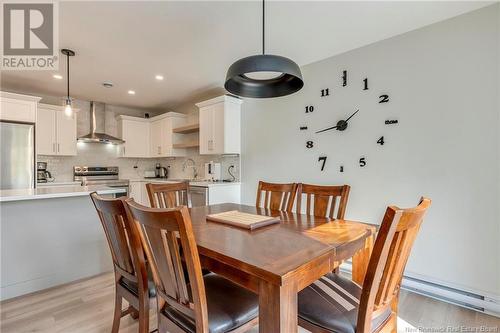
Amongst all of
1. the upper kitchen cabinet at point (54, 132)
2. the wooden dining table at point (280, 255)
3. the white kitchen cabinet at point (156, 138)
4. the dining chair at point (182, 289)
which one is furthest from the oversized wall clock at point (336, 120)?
the upper kitchen cabinet at point (54, 132)

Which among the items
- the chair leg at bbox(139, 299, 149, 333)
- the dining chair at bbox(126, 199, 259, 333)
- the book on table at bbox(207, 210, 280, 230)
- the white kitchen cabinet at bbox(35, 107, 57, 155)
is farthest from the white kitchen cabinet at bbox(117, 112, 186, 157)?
the dining chair at bbox(126, 199, 259, 333)

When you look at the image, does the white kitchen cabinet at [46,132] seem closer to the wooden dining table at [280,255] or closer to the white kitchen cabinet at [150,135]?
the white kitchen cabinet at [150,135]

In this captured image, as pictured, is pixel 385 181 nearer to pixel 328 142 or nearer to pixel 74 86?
pixel 328 142

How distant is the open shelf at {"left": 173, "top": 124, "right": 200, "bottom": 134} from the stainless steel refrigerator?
220 cm

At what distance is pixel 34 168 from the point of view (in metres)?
3.71

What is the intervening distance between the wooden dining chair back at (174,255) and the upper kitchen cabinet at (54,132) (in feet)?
14.2

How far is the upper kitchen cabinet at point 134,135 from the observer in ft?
17.2

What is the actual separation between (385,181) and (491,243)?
0.93 m

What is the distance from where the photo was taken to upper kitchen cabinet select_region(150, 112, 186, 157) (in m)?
5.05

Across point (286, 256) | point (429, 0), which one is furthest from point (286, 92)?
point (429, 0)

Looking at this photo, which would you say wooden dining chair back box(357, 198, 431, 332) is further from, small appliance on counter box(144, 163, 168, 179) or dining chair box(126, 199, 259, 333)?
small appliance on counter box(144, 163, 168, 179)

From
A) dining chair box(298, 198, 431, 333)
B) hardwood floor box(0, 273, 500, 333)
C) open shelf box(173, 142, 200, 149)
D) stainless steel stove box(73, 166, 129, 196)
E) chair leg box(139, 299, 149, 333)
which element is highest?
open shelf box(173, 142, 200, 149)

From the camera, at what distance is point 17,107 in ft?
12.1

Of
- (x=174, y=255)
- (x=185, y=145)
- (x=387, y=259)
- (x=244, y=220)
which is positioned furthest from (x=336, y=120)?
(x=185, y=145)
